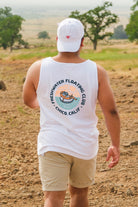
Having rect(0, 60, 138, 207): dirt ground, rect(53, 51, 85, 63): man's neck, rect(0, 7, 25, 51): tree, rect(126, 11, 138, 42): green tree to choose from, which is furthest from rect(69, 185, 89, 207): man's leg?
rect(0, 7, 25, 51): tree

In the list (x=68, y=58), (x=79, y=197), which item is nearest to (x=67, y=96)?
(x=68, y=58)

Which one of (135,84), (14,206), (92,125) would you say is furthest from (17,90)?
(92,125)

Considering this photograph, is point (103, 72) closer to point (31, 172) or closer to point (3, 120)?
point (31, 172)

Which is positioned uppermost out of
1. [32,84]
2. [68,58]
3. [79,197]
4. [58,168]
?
[68,58]

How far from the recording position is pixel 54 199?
8.65ft

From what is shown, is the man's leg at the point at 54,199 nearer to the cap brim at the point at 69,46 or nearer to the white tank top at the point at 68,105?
the white tank top at the point at 68,105

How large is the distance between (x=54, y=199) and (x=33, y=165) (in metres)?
2.90

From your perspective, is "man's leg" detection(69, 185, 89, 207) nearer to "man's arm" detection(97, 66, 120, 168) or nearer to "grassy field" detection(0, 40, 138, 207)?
"man's arm" detection(97, 66, 120, 168)

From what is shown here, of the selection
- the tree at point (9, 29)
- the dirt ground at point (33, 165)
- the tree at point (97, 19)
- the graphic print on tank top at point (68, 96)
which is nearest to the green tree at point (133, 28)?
the tree at point (97, 19)

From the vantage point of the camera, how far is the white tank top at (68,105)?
2.52 meters

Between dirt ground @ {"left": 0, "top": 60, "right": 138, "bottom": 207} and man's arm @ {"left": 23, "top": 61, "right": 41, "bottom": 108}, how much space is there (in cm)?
177

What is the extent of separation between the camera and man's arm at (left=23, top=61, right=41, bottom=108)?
2.59m

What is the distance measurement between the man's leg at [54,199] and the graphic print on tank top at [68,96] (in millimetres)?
587

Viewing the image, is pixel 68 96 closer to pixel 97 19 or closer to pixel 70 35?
pixel 70 35
